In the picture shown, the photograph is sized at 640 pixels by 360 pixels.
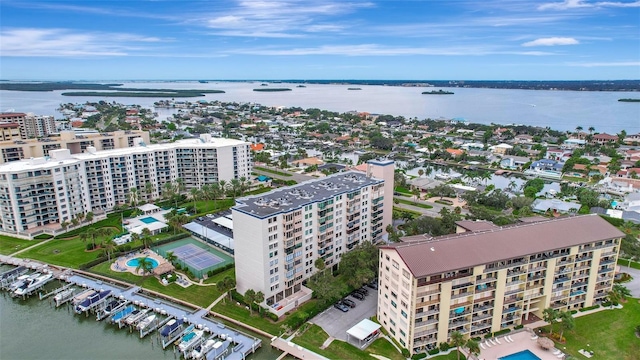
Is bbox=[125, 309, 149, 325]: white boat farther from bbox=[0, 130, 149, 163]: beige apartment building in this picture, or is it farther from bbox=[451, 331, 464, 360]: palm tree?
bbox=[0, 130, 149, 163]: beige apartment building

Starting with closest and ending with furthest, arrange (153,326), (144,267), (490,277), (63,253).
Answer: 1. (490,277)
2. (153,326)
3. (144,267)
4. (63,253)

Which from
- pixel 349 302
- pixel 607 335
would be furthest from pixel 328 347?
pixel 607 335

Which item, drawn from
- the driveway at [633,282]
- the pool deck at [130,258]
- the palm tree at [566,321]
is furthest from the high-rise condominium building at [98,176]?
the driveway at [633,282]

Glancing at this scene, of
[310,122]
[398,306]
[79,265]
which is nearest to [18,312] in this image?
[79,265]

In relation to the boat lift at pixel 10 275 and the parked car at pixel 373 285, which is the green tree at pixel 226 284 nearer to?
the parked car at pixel 373 285

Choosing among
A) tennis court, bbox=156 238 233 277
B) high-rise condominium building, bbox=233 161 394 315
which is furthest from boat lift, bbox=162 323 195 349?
tennis court, bbox=156 238 233 277

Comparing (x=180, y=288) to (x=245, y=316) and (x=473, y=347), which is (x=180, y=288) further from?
(x=473, y=347)
